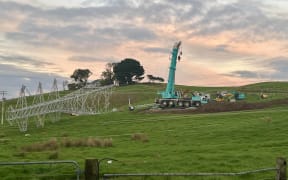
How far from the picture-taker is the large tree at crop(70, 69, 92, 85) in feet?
617

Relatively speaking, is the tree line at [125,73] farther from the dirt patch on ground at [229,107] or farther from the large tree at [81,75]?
the dirt patch on ground at [229,107]

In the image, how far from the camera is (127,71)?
172 meters

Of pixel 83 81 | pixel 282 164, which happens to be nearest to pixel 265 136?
pixel 282 164

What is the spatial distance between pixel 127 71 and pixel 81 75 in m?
25.4

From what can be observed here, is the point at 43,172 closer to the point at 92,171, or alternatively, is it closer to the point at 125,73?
the point at 92,171

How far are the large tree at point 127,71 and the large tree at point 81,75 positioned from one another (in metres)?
17.9

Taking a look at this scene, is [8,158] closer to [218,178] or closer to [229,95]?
[218,178]

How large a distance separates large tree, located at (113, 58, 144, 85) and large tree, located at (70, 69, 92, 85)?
17927mm

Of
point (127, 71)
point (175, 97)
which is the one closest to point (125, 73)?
point (127, 71)

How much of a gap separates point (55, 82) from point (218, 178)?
61.0 m

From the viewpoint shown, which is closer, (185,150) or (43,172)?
(43,172)

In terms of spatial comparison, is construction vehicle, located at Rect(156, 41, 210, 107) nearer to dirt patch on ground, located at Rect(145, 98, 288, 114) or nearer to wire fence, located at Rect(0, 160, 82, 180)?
dirt patch on ground, located at Rect(145, 98, 288, 114)

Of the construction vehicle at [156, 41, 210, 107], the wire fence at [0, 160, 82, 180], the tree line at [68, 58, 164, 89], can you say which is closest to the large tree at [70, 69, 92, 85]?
the tree line at [68, 58, 164, 89]

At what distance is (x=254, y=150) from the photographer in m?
28.8
